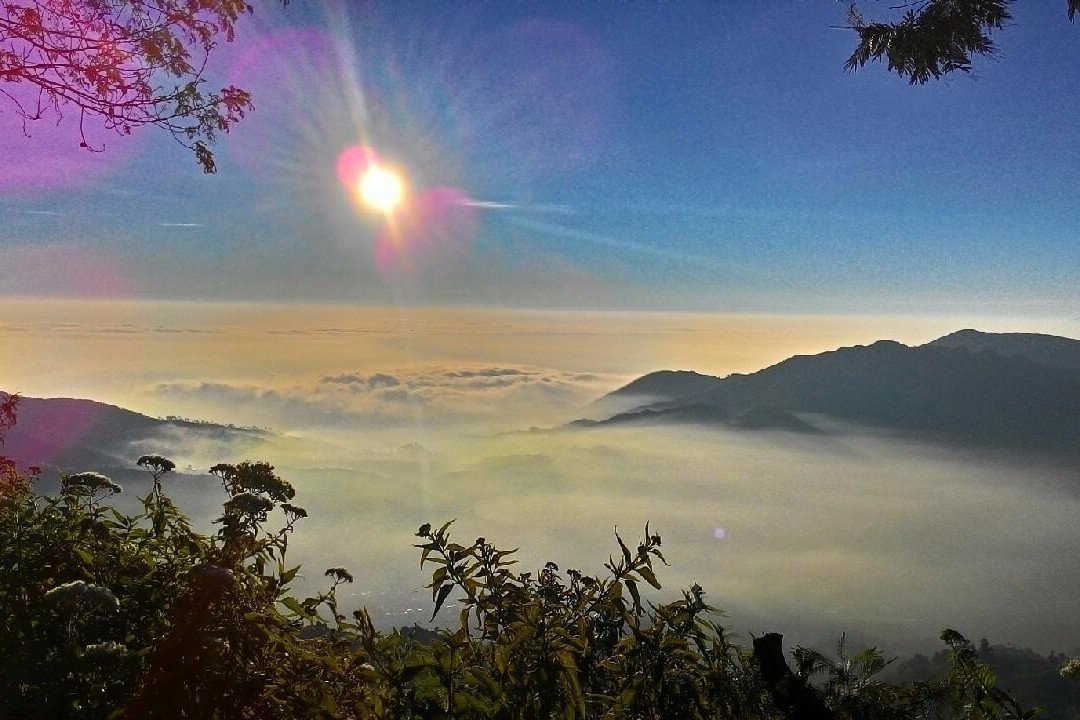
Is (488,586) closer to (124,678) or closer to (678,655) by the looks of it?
(678,655)

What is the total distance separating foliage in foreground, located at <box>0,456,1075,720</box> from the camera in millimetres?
2133

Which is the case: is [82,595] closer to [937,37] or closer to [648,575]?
[648,575]

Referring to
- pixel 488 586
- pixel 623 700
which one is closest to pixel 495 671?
pixel 488 586

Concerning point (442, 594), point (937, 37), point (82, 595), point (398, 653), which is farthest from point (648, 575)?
point (937, 37)

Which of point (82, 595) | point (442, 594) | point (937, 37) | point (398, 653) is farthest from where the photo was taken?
point (937, 37)

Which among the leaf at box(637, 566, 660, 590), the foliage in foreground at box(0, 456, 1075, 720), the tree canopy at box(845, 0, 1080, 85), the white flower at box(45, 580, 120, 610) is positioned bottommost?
the foliage in foreground at box(0, 456, 1075, 720)

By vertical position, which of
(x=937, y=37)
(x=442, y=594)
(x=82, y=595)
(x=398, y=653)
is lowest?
(x=398, y=653)

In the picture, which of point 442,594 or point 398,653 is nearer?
point 442,594

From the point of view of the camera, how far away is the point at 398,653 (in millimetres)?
2604

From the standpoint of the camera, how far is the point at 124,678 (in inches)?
92.9

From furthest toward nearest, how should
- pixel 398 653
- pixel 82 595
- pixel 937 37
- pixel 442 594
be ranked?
pixel 937 37
pixel 398 653
pixel 82 595
pixel 442 594

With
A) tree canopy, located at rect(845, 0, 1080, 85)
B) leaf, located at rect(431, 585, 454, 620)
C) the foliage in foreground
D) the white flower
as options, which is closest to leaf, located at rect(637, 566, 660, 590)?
the foliage in foreground

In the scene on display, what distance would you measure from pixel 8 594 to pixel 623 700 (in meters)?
2.73

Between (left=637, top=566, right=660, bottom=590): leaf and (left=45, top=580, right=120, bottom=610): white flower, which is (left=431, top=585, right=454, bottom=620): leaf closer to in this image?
(left=637, top=566, right=660, bottom=590): leaf
